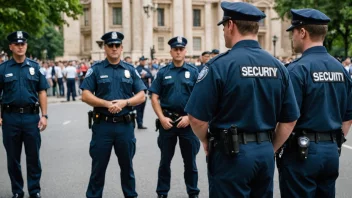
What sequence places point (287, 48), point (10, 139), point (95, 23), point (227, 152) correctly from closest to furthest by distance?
1. point (227, 152)
2. point (10, 139)
3. point (95, 23)
4. point (287, 48)

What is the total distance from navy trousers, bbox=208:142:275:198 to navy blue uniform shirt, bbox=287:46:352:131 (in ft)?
2.60

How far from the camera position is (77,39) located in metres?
73.4

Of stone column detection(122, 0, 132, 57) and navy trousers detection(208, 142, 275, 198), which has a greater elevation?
stone column detection(122, 0, 132, 57)

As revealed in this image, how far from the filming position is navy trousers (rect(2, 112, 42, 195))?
746 cm

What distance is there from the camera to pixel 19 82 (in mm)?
7477

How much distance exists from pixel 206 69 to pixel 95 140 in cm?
301

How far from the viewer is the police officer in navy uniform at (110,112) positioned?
6.81m

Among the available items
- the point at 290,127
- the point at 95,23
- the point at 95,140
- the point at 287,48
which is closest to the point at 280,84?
the point at 290,127

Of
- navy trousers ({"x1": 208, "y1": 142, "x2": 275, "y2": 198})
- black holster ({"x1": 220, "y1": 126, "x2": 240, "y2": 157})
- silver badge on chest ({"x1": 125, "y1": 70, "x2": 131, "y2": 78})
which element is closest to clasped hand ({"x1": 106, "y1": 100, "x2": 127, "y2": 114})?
silver badge on chest ({"x1": 125, "y1": 70, "x2": 131, "y2": 78})

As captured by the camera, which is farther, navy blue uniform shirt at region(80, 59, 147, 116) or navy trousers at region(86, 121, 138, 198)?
navy blue uniform shirt at region(80, 59, 147, 116)

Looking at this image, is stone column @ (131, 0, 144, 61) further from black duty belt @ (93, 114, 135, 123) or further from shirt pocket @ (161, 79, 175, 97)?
Result: black duty belt @ (93, 114, 135, 123)

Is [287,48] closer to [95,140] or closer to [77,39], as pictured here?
[77,39]

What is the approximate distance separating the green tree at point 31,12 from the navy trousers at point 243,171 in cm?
1649

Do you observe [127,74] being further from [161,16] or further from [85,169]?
[161,16]
